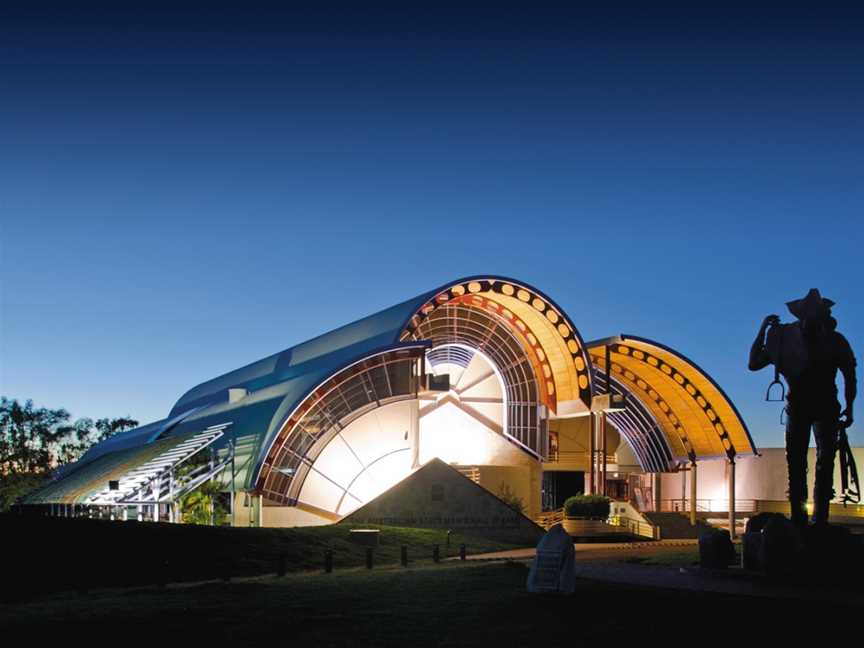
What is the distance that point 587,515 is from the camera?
Answer: 143ft

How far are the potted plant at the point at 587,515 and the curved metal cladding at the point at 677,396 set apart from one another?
1170 centimetres

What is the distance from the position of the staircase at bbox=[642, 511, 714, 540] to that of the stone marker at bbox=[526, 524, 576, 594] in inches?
1167

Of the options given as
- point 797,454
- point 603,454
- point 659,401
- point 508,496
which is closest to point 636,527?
point 508,496

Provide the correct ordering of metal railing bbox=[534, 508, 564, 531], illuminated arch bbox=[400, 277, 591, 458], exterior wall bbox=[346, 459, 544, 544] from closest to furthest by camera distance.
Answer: exterior wall bbox=[346, 459, 544, 544]
metal railing bbox=[534, 508, 564, 531]
illuminated arch bbox=[400, 277, 591, 458]

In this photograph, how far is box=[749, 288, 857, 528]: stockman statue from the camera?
20797mm

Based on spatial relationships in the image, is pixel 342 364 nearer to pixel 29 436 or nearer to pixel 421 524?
pixel 421 524

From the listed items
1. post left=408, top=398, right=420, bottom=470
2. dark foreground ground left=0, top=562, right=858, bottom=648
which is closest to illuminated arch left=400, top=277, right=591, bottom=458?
post left=408, top=398, right=420, bottom=470

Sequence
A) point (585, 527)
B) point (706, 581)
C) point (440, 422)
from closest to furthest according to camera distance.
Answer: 1. point (706, 581)
2. point (585, 527)
3. point (440, 422)

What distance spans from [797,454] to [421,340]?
2660 centimetres

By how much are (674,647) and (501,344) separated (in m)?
39.5

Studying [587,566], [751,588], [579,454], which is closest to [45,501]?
[579,454]

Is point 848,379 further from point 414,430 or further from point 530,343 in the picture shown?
point 530,343

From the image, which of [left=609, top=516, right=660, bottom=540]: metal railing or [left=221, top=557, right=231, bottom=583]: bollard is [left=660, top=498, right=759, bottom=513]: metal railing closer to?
[left=609, top=516, right=660, bottom=540]: metal railing

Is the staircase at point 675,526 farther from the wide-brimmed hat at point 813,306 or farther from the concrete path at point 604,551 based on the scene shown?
the wide-brimmed hat at point 813,306
